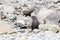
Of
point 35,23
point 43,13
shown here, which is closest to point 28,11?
point 43,13

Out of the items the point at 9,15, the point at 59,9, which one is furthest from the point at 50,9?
the point at 9,15

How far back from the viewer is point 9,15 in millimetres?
2289

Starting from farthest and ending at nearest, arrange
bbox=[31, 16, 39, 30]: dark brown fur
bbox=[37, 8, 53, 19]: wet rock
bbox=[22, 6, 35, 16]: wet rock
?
bbox=[22, 6, 35, 16]: wet rock < bbox=[37, 8, 53, 19]: wet rock < bbox=[31, 16, 39, 30]: dark brown fur

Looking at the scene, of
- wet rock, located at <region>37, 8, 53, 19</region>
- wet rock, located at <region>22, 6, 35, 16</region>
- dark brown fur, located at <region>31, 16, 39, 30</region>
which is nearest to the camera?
dark brown fur, located at <region>31, 16, 39, 30</region>

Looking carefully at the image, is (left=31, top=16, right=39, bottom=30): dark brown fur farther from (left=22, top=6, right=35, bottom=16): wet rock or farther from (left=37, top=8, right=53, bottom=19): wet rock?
(left=22, top=6, right=35, bottom=16): wet rock

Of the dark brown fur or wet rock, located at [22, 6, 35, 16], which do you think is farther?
wet rock, located at [22, 6, 35, 16]

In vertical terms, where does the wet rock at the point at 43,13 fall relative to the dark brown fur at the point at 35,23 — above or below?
above

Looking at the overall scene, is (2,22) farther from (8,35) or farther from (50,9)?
(50,9)

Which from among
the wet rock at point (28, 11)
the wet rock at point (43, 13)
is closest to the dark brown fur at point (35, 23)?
the wet rock at point (43, 13)

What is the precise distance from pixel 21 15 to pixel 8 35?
1.54 ft

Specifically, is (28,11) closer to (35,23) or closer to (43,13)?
(43,13)

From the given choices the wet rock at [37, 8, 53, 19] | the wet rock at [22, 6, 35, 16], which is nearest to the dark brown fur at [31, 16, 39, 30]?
the wet rock at [37, 8, 53, 19]

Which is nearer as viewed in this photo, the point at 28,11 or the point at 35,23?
the point at 35,23

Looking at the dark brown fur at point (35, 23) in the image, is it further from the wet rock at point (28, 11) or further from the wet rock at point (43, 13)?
the wet rock at point (28, 11)
